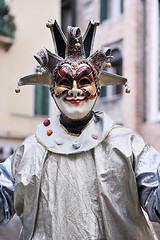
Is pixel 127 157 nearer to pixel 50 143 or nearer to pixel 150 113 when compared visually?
pixel 50 143

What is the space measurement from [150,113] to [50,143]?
4.40 m

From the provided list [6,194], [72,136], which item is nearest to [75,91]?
[72,136]

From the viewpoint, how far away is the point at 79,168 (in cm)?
210

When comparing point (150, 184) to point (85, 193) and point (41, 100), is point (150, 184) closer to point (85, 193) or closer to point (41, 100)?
point (85, 193)

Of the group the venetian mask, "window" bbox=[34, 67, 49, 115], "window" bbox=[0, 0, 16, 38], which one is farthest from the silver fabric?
"window" bbox=[0, 0, 16, 38]

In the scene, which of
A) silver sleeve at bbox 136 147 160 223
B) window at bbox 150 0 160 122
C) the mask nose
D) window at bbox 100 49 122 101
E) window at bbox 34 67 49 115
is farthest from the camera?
window at bbox 34 67 49 115

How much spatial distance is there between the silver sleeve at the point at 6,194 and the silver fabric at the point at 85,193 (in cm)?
6

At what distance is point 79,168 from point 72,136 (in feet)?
0.61

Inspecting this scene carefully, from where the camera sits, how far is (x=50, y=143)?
2.19 metres

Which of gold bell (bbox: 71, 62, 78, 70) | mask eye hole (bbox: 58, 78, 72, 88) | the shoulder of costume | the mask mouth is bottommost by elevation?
the shoulder of costume

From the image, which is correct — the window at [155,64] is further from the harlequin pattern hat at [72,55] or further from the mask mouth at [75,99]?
the mask mouth at [75,99]

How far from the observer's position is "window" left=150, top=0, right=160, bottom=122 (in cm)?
632

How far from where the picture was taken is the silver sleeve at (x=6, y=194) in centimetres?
218

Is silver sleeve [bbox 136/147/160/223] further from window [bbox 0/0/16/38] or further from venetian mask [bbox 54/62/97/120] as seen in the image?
window [bbox 0/0/16/38]
